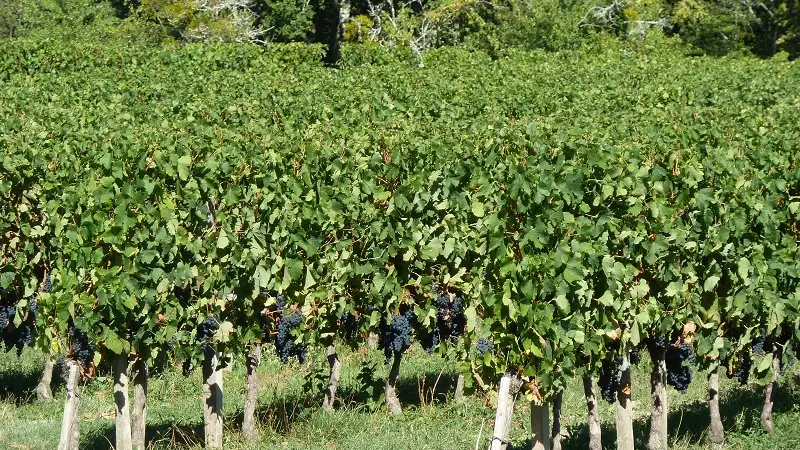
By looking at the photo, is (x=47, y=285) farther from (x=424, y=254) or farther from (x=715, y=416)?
(x=715, y=416)

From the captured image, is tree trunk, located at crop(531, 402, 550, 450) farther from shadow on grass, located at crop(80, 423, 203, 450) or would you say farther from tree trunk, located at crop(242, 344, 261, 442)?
shadow on grass, located at crop(80, 423, 203, 450)

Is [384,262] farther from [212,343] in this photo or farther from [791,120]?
[791,120]

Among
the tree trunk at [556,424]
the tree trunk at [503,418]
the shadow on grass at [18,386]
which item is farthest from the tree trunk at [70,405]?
the shadow on grass at [18,386]

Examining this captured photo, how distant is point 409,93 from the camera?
16453mm

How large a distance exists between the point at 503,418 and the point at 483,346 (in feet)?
2.03

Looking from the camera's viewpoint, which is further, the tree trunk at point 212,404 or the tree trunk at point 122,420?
the tree trunk at point 212,404

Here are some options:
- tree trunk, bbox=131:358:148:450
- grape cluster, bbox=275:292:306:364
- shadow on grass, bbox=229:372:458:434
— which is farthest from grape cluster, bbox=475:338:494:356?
shadow on grass, bbox=229:372:458:434

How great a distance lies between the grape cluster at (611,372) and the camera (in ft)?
28.2

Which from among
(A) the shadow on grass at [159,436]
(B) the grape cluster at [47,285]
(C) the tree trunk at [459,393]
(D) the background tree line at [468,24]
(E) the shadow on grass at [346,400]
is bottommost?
(A) the shadow on grass at [159,436]

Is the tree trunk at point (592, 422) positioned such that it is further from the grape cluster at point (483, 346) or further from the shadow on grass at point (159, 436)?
the shadow on grass at point (159, 436)

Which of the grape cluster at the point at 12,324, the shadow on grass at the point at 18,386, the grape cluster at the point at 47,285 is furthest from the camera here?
the shadow on grass at the point at 18,386

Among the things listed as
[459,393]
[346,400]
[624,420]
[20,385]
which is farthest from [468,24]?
[624,420]

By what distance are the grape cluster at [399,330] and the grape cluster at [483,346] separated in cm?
131

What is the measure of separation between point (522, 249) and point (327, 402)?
11.4ft
